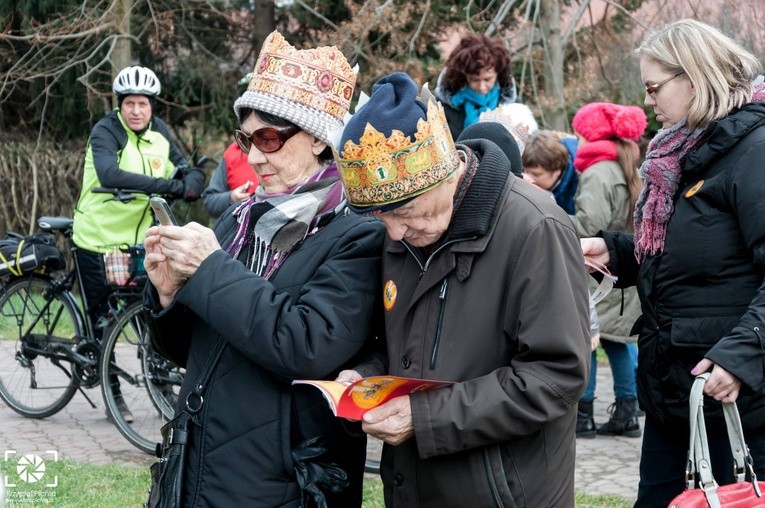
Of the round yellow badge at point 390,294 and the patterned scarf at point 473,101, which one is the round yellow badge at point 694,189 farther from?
the patterned scarf at point 473,101

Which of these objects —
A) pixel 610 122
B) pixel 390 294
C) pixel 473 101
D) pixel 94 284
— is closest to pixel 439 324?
pixel 390 294

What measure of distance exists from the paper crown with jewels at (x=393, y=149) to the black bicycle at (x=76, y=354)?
12.2ft

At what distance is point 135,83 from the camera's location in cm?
679

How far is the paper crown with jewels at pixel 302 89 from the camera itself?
279 centimetres

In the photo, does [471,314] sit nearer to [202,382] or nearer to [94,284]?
[202,382]

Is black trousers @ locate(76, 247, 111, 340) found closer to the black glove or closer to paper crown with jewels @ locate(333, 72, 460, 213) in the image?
Answer: the black glove

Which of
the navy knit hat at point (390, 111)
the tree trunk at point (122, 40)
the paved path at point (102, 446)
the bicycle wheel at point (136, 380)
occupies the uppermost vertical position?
the tree trunk at point (122, 40)

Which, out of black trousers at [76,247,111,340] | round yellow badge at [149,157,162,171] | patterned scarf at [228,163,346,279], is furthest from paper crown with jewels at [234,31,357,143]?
round yellow badge at [149,157,162,171]

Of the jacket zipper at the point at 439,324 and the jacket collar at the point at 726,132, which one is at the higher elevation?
the jacket collar at the point at 726,132

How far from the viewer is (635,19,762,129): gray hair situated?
304cm

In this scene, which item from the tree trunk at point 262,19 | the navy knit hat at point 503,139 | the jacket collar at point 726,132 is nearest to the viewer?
the jacket collar at point 726,132

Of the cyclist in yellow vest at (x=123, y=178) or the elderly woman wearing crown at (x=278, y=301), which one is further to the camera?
the cyclist in yellow vest at (x=123, y=178)

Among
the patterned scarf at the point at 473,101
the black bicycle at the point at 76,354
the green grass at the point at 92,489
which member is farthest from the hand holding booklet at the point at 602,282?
the black bicycle at the point at 76,354

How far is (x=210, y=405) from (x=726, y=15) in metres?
10.4
